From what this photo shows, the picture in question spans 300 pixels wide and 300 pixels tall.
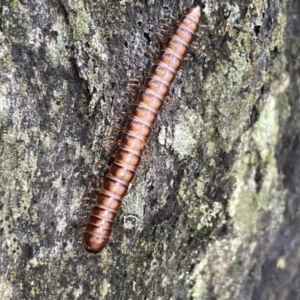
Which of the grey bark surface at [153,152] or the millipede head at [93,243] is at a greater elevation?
the grey bark surface at [153,152]

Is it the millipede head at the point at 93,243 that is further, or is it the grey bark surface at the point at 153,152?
the millipede head at the point at 93,243

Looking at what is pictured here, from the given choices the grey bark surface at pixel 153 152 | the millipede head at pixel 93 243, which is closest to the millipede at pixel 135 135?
the millipede head at pixel 93 243

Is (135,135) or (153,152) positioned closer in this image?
(135,135)

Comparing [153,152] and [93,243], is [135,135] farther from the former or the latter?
[93,243]

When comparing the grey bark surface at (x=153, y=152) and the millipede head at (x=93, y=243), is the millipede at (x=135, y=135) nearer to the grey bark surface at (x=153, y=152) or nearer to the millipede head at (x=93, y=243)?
the millipede head at (x=93, y=243)

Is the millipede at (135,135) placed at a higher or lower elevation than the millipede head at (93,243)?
higher

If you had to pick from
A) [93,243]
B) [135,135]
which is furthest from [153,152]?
[93,243]
